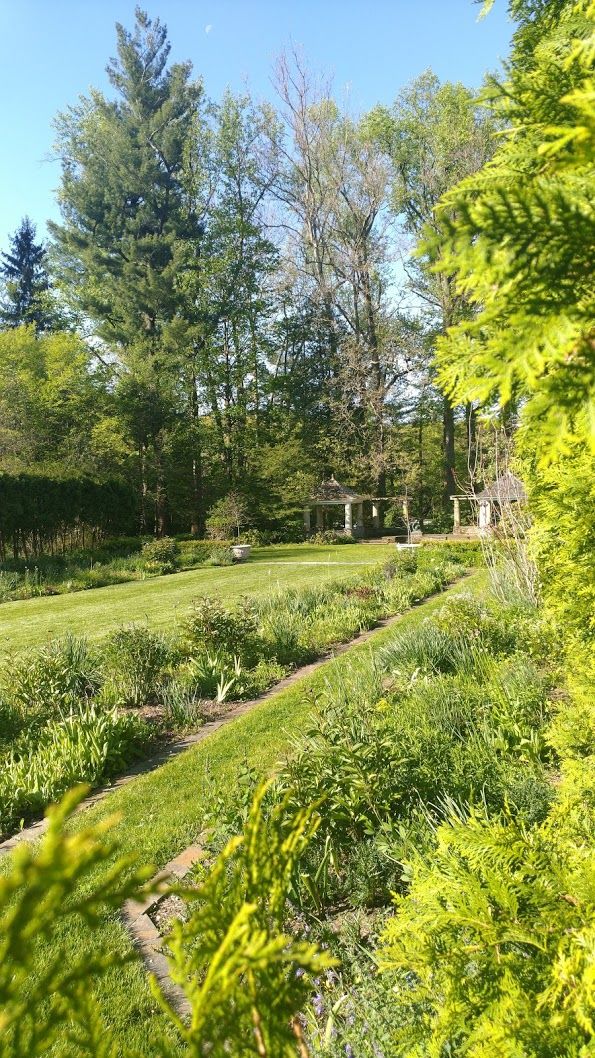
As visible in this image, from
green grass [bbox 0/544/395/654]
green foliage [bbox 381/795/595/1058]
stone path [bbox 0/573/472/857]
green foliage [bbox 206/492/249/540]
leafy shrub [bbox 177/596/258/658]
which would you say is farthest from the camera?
green foliage [bbox 206/492/249/540]

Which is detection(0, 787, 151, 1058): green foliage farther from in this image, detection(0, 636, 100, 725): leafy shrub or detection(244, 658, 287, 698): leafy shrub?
detection(244, 658, 287, 698): leafy shrub

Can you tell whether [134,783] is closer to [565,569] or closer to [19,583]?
[565,569]

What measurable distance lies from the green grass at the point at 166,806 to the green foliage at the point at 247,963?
4.61 feet

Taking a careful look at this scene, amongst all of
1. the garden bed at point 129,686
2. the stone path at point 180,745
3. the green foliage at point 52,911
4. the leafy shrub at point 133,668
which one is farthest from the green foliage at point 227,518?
the green foliage at point 52,911

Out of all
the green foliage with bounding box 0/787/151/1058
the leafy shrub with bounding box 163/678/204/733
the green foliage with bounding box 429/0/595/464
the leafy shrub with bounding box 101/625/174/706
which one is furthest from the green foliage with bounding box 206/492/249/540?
the green foliage with bounding box 0/787/151/1058

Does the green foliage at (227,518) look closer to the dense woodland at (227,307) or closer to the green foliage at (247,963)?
the dense woodland at (227,307)

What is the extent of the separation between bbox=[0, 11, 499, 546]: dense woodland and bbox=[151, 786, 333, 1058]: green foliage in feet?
72.7

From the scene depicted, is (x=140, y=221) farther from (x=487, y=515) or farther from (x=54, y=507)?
(x=487, y=515)

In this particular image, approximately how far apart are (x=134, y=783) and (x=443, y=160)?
101 ft

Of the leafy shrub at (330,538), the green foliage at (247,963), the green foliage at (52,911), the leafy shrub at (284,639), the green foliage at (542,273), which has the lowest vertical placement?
the leafy shrub at (284,639)

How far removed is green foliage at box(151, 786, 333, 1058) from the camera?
59 centimetres

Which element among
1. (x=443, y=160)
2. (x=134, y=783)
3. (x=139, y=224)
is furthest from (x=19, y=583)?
(x=443, y=160)

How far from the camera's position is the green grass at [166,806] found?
2322 mm

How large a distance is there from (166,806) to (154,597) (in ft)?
30.4
